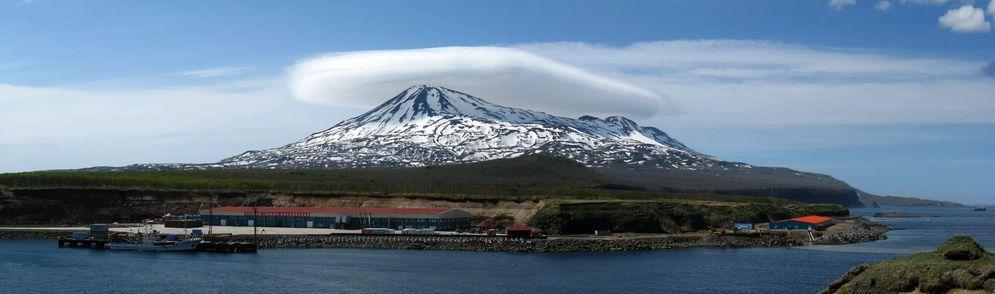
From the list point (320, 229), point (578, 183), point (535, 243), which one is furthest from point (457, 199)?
point (578, 183)

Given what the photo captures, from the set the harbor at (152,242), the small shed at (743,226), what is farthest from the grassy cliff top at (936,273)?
the small shed at (743,226)

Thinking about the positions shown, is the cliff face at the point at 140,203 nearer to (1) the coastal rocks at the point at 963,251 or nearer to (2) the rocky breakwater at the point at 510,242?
(2) the rocky breakwater at the point at 510,242

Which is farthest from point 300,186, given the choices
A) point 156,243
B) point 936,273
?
point 936,273

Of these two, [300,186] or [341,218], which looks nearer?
[341,218]

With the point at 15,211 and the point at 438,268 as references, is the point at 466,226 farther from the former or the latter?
the point at 15,211

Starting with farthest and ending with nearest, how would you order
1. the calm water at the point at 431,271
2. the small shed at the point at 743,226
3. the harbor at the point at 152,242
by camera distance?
the small shed at the point at 743,226 < the harbor at the point at 152,242 < the calm water at the point at 431,271

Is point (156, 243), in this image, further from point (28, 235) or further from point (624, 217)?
point (624, 217)
